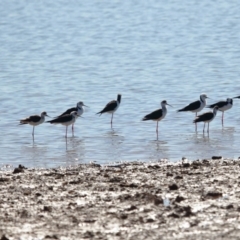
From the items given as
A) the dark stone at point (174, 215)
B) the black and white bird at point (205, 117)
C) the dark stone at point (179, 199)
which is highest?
the black and white bird at point (205, 117)

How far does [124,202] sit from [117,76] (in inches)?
716

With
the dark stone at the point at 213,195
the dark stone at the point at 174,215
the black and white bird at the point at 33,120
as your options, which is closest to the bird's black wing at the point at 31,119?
the black and white bird at the point at 33,120

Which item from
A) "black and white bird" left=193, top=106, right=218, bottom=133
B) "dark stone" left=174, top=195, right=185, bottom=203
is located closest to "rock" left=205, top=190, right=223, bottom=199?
"dark stone" left=174, top=195, right=185, bottom=203

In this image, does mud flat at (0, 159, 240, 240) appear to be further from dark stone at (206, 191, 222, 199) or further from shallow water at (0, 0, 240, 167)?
shallow water at (0, 0, 240, 167)

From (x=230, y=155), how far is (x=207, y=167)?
2.66 meters

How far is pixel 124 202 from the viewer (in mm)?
10672

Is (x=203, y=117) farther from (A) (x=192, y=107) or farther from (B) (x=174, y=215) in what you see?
(B) (x=174, y=215)

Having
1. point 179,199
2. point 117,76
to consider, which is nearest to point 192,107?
point 117,76

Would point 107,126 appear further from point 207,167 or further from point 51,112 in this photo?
point 207,167

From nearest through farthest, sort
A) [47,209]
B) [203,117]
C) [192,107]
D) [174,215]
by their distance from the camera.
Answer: [174,215], [47,209], [203,117], [192,107]

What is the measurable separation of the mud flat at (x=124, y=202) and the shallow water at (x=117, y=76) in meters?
2.56

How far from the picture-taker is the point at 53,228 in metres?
9.53

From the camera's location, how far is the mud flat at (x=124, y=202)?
366 inches

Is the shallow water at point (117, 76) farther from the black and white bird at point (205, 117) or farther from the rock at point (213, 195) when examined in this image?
the rock at point (213, 195)
